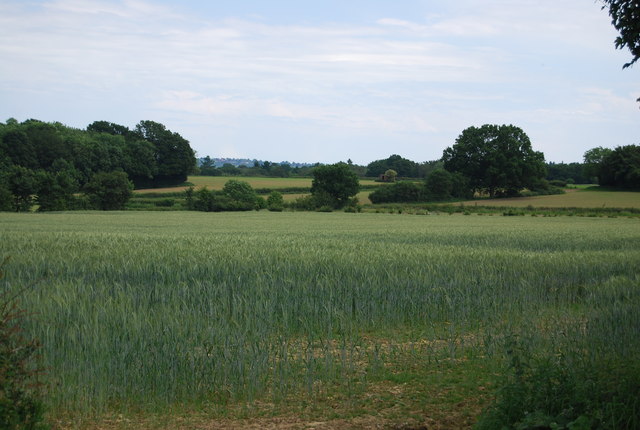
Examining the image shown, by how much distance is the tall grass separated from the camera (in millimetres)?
6969

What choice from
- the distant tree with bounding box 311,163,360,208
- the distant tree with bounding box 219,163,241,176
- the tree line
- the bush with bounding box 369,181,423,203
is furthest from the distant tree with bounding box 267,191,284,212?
the distant tree with bounding box 219,163,241,176

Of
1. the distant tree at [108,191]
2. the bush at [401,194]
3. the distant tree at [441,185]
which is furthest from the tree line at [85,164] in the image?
the distant tree at [441,185]

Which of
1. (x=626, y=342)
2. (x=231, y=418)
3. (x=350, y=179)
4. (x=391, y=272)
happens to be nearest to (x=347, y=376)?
(x=231, y=418)

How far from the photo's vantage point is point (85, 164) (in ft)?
315

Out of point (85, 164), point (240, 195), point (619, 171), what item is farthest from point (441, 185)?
point (85, 164)

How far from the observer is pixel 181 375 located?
6953 mm

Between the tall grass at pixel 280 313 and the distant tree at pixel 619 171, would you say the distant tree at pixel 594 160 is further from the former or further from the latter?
the tall grass at pixel 280 313

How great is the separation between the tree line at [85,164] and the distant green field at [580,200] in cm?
5369

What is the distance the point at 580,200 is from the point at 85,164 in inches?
3109

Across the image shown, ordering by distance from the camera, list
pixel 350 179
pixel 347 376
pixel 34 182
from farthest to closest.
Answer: pixel 350 179, pixel 34 182, pixel 347 376

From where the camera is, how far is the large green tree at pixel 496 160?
92.1 metres

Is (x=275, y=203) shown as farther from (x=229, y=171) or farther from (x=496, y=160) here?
(x=229, y=171)

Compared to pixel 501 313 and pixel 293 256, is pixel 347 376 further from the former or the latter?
pixel 293 256

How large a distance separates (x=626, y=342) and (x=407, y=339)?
335cm
